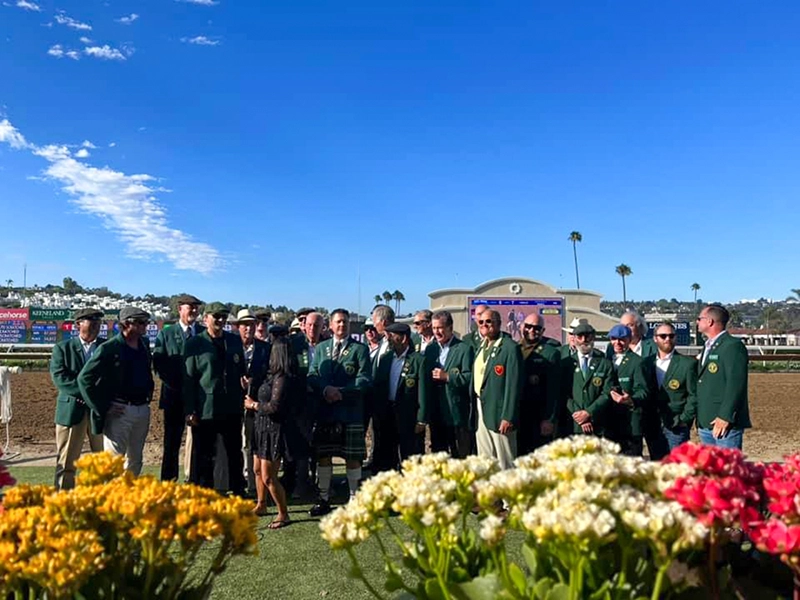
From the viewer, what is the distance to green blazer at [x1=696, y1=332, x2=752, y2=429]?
5.09 metres

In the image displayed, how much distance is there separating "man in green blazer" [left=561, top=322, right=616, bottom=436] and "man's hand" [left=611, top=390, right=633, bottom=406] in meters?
0.05

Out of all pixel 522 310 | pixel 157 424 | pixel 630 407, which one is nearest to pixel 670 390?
pixel 630 407

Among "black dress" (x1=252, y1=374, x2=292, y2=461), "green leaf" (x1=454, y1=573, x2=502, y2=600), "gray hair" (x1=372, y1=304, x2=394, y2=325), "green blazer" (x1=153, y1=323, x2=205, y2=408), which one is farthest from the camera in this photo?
"gray hair" (x1=372, y1=304, x2=394, y2=325)

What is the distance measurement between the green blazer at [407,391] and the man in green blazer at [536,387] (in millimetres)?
1094

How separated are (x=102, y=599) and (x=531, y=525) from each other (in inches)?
45.7

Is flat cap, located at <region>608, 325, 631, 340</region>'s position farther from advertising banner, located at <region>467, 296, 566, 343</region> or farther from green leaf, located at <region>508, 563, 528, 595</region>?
advertising banner, located at <region>467, 296, 566, 343</region>

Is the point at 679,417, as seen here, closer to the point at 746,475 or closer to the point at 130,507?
the point at 746,475

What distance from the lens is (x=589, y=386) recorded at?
602 cm

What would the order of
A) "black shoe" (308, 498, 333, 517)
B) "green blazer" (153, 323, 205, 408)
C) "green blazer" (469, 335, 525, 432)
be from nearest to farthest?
"green blazer" (469, 335, 525, 432) < "black shoe" (308, 498, 333, 517) < "green blazer" (153, 323, 205, 408)

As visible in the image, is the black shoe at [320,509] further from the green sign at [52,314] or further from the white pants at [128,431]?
the green sign at [52,314]

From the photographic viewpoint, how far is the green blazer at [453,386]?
649 cm

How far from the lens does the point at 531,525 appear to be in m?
1.20

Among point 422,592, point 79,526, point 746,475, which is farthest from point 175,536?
point 746,475

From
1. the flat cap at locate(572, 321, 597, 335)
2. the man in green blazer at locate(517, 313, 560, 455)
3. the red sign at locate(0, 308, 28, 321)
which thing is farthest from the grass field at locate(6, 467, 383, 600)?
the red sign at locate(0, 308, 28, 321)
